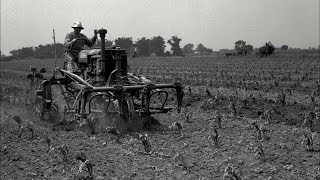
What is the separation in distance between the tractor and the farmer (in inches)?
2.4

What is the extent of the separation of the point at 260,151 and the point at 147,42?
219 ft

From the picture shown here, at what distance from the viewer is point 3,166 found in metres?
6.50

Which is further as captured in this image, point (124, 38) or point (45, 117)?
point (124, 38)

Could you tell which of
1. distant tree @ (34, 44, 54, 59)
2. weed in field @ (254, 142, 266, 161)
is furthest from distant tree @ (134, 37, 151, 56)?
weed in field @ (254, 142, 266, 161)

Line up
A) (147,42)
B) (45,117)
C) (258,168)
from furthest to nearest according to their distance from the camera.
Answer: (147,42), (45,117), (258,168)

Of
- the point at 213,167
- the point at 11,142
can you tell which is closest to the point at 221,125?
the point at 213,167

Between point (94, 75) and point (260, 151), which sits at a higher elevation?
point (94, 75)

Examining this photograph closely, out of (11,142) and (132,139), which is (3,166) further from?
(132,139)

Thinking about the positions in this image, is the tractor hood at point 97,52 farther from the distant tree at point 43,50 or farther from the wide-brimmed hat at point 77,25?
the distant tree at point 43,50

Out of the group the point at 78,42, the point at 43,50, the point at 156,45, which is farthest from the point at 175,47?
the point at 78,42

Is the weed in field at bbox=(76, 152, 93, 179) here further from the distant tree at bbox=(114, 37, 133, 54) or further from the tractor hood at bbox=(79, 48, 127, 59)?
the distant tree at bbox=(114, 37, 133, 54)

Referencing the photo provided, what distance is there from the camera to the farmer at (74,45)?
35.6 ft

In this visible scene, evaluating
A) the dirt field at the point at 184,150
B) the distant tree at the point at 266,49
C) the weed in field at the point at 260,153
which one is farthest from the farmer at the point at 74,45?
the distant tree at the point at 266,49

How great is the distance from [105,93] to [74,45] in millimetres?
2641
